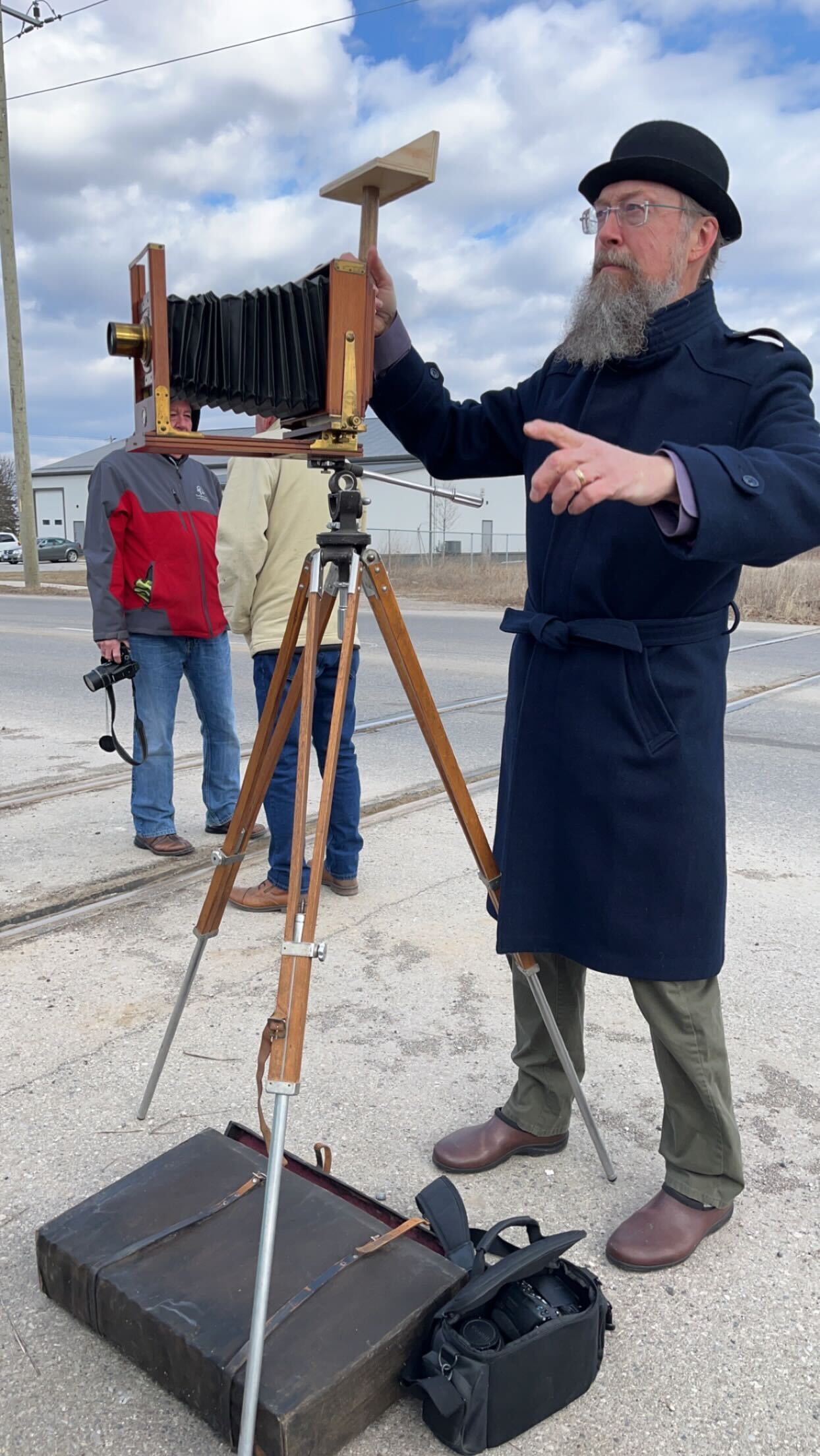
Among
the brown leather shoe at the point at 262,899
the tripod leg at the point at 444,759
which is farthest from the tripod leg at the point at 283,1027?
the brown leather shoe at the point at 262,899

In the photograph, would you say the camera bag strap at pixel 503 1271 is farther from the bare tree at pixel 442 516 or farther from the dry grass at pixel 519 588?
the bare tree at pixel 442 516

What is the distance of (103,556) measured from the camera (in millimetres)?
4832

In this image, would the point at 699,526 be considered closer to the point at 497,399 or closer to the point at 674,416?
the point at 674,416

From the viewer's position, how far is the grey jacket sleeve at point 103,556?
15.7ft

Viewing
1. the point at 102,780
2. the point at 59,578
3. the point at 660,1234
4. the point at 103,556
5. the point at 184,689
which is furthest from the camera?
the point at 59,578

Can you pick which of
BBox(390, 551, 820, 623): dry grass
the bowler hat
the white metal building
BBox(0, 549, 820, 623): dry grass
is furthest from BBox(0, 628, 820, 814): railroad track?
the white metal building

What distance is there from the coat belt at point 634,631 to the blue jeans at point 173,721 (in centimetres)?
286

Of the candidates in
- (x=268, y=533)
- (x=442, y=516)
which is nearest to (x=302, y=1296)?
(x=268, y=533)

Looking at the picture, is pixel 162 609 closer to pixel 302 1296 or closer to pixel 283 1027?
pixel 283 1027

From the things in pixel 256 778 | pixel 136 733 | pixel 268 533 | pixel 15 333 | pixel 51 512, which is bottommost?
pixel 136 733

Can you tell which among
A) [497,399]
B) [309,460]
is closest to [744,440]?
[497,399]

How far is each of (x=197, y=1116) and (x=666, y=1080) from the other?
126 centimetres

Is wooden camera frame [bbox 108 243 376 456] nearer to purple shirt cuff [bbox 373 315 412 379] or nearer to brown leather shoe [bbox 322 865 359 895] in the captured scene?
purple shirt cuff [bbox 373 315 412 379]

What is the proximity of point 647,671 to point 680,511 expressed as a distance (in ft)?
1.75
